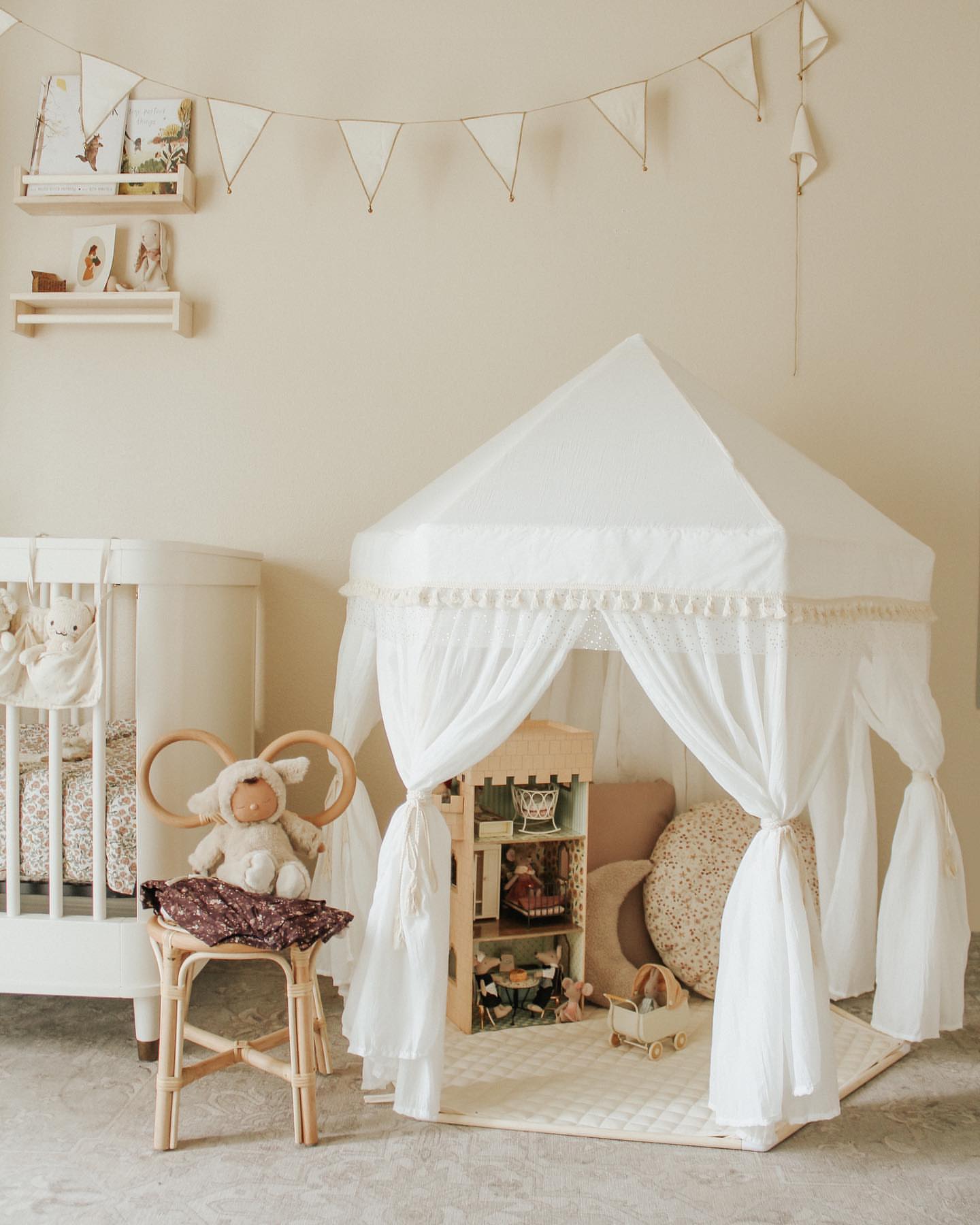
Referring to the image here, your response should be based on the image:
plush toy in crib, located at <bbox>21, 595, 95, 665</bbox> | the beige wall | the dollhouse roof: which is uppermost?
the beige wall

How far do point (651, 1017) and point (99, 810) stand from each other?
149 centimetres

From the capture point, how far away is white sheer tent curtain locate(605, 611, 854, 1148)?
2094 mm

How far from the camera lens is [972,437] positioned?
3.36m

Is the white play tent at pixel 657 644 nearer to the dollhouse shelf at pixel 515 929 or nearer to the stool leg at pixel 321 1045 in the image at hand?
the stool leg at pixel 321 1045

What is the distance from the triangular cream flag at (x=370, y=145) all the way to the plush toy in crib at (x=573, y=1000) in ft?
8.33

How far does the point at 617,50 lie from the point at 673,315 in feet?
2.95

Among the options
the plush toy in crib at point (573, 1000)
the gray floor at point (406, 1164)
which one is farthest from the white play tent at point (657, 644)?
the plush toy in crib at point (573, 1000)

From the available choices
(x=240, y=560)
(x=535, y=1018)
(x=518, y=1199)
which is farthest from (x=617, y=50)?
(x=518, y=1199)

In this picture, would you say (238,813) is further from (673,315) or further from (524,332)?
(673,315)

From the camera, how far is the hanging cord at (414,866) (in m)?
2.22

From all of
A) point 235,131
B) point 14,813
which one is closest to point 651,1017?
point 14,813

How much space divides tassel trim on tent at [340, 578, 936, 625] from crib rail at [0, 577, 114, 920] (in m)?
0.76

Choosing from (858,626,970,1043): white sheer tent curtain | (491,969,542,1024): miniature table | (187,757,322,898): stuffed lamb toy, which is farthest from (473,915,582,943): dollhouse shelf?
(858,626,970,1043): white sheer tent curtain

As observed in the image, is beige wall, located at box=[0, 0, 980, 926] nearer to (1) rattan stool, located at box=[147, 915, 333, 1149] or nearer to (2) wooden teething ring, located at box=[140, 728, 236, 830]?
(2) wooden teething ring, located at box=[140, 728, 236, 830]
